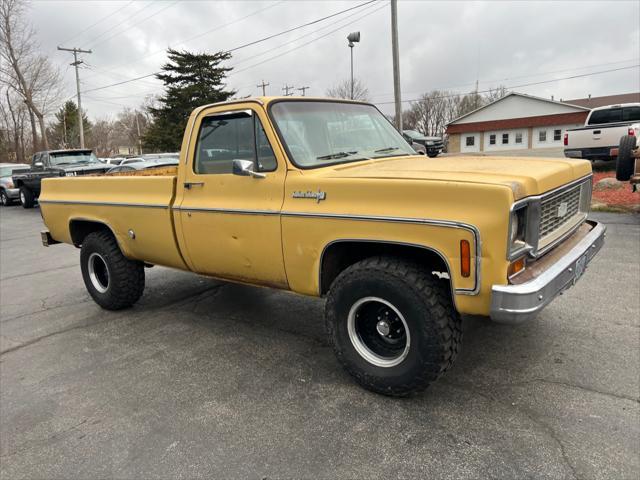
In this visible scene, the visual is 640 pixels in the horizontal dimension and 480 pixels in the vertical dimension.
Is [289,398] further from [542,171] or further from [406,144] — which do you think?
[406,144]

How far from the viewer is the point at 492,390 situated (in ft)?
10.2

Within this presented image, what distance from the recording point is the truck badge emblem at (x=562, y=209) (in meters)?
3.18

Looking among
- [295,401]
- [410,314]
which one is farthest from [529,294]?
[295,401]

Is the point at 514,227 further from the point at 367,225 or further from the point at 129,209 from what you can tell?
the point at 129,209

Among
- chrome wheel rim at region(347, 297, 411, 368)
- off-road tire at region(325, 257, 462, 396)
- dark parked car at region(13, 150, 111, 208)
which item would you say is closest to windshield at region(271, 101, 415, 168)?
off-road tire at region(325, 257, 462, 396)

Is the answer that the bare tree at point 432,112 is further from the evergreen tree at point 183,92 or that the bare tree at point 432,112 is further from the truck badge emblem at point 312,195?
the truck badge emblem at point 312,195

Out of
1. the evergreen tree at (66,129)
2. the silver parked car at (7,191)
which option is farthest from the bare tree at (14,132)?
the silver parked car at (7,191)

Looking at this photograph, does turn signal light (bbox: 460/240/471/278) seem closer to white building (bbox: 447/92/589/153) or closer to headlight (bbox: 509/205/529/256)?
headlight (bbox: 509/205/529/256)

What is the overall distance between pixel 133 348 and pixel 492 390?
294 centimetres

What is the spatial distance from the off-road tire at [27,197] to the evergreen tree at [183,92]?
24843 millimetres

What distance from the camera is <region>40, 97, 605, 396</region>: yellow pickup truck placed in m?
2.57

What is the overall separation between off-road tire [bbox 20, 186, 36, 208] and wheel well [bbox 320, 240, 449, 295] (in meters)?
17.6

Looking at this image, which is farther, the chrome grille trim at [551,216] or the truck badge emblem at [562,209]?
the truck badge emblem at [562,209]

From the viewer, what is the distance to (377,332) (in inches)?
127
